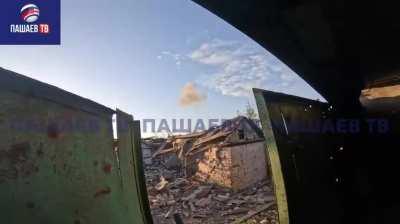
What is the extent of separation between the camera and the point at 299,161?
2.70m

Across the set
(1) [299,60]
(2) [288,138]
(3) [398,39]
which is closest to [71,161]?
(2) [288,138]

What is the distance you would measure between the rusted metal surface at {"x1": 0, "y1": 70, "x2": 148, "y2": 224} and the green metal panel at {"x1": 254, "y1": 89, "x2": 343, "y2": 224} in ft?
4.12

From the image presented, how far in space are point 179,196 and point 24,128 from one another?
1112cm

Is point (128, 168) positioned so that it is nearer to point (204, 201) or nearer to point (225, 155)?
point (204, 201)

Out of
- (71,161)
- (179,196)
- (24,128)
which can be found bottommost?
(179,196)

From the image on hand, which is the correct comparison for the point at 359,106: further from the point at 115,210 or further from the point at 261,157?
the point at 261,157

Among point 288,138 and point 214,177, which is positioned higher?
point 288,138

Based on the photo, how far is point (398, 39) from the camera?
9.96 feet

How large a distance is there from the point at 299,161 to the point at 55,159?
6.98ft

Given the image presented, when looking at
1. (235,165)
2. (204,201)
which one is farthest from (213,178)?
(204,201)

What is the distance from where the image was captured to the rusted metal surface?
1303 mm

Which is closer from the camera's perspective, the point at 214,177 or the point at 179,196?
the point at 179,196

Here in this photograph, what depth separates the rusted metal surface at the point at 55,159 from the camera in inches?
51.3

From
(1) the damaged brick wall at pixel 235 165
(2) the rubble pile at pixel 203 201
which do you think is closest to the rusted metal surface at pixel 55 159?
(2) the rubble pile at pixel 203 201
